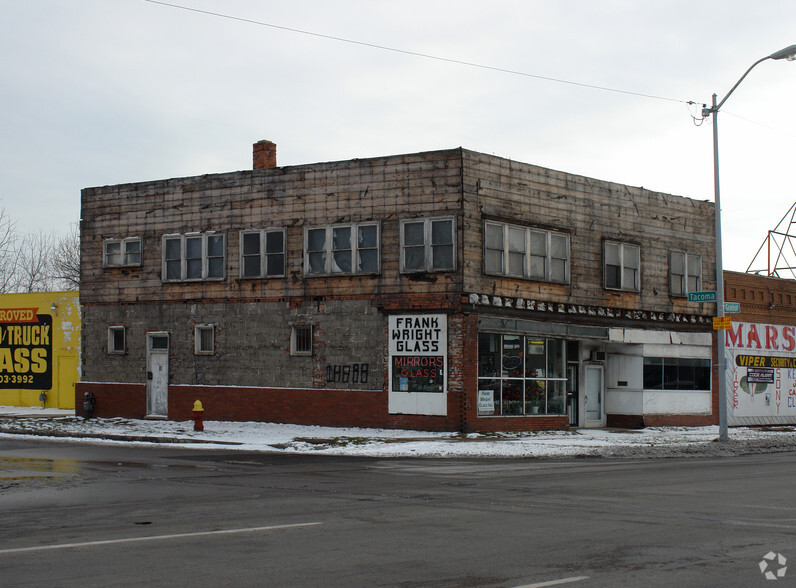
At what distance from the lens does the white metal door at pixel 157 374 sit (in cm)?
3027

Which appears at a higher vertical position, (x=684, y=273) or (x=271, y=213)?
(x=271, y=213)

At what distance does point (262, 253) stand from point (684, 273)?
1462 cm

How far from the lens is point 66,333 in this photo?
37656 millimetres

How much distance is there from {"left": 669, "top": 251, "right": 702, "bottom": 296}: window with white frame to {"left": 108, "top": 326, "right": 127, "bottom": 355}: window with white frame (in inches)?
743

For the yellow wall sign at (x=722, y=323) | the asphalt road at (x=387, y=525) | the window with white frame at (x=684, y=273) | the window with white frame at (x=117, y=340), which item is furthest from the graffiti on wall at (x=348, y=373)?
the window with white frame at (x=684, y=273)

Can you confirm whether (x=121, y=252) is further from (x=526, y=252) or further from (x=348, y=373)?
(x=526, y=252)

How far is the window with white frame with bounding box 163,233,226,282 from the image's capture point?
2950cm

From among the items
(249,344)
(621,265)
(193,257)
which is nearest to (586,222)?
(621,265)

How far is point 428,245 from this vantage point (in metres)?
25.9

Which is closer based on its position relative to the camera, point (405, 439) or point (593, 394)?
point (405, 439)

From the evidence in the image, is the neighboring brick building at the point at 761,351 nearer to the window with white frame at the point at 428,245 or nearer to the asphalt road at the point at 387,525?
the window with white frame at the point at 428,245

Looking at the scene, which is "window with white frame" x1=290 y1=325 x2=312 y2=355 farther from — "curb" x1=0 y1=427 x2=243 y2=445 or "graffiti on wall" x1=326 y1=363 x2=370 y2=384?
"curb" x1=0 y1=427 x2=243 y2=445

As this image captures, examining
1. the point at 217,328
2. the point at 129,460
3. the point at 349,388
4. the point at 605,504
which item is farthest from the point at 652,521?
the point at 217,328

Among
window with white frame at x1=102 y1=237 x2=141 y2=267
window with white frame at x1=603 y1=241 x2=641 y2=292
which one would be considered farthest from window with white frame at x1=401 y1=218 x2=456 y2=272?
window with white frame at x1=102 y1=237 x2=141 y2=267
